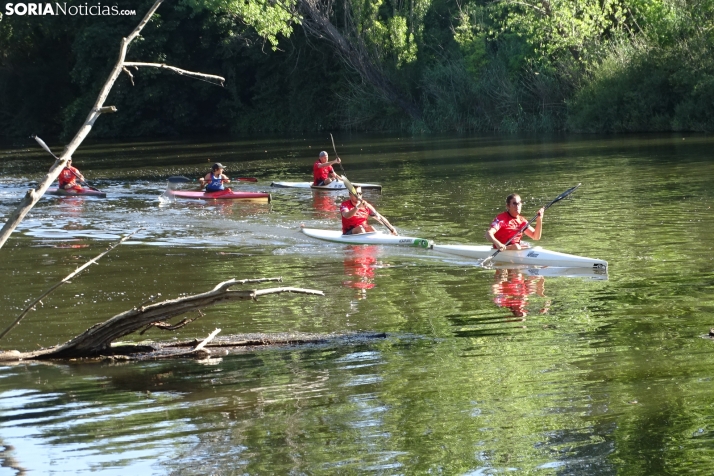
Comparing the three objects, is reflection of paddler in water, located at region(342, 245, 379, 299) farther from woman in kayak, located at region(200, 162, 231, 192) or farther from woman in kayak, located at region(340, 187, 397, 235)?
woman in kayak, located at region(200, 162, 231, 192)

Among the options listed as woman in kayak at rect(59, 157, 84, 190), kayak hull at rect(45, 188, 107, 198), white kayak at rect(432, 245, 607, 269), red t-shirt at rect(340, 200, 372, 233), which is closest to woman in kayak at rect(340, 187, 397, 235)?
red t-shirt at rect(340, 200, 372, 233)

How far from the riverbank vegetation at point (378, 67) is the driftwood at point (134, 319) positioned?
106 feet

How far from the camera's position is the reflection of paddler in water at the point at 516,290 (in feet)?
40.1

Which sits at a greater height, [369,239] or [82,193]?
[82,193]

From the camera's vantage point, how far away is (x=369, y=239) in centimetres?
1809

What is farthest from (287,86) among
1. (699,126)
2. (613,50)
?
(699,126)

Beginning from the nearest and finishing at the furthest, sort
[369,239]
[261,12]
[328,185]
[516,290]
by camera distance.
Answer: [516,290], [369,239], [328,185], [261,12]

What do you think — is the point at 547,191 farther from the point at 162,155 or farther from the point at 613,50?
the point at 162,155

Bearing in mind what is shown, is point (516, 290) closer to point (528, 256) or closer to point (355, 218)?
point (528, 256)

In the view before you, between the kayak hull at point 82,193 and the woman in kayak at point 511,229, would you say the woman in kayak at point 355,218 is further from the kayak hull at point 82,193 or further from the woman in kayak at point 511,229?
the kayak hull at point 82,193

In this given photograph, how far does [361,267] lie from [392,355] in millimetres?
6067

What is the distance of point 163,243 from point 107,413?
1086 centimetres

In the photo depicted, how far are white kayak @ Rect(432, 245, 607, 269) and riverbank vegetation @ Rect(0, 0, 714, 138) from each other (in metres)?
24.7

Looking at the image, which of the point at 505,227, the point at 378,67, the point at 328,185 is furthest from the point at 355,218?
the point at 378,67
